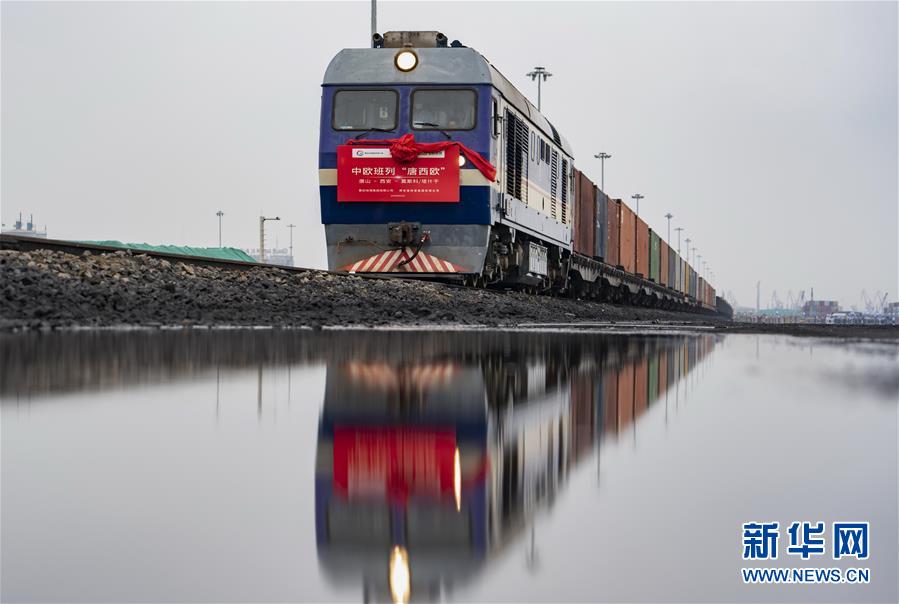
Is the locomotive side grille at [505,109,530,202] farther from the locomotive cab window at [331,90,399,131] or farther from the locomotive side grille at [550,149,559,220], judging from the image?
the locomotive side grille at [550,149,559,220]

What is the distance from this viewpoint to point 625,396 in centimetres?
514

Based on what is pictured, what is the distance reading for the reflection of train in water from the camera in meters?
2.29

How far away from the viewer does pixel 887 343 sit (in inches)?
398

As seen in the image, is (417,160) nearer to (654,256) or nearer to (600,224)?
(600,224)

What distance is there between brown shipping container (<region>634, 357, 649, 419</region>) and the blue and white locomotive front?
9.21 meters

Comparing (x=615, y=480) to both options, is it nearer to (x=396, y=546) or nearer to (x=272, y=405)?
(x=396, y=546)

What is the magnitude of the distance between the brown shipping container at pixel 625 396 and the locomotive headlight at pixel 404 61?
1095 centimetres

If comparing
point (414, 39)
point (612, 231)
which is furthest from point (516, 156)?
point (612, 231)

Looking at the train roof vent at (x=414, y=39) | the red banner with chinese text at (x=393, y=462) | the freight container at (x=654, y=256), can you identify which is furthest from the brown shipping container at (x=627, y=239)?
the red banner with chinese text at (x=393, y=462)

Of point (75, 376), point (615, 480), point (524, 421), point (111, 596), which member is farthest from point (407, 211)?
point (111, 596)

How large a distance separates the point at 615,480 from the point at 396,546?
0.97 metres

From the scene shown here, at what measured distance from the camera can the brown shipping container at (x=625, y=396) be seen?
4345 millimetres

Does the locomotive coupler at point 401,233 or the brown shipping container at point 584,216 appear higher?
the brown shipping container at point 584,216

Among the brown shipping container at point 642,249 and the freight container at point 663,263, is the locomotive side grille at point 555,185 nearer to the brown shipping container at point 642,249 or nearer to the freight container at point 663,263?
the brown shipping container at point 642,249
